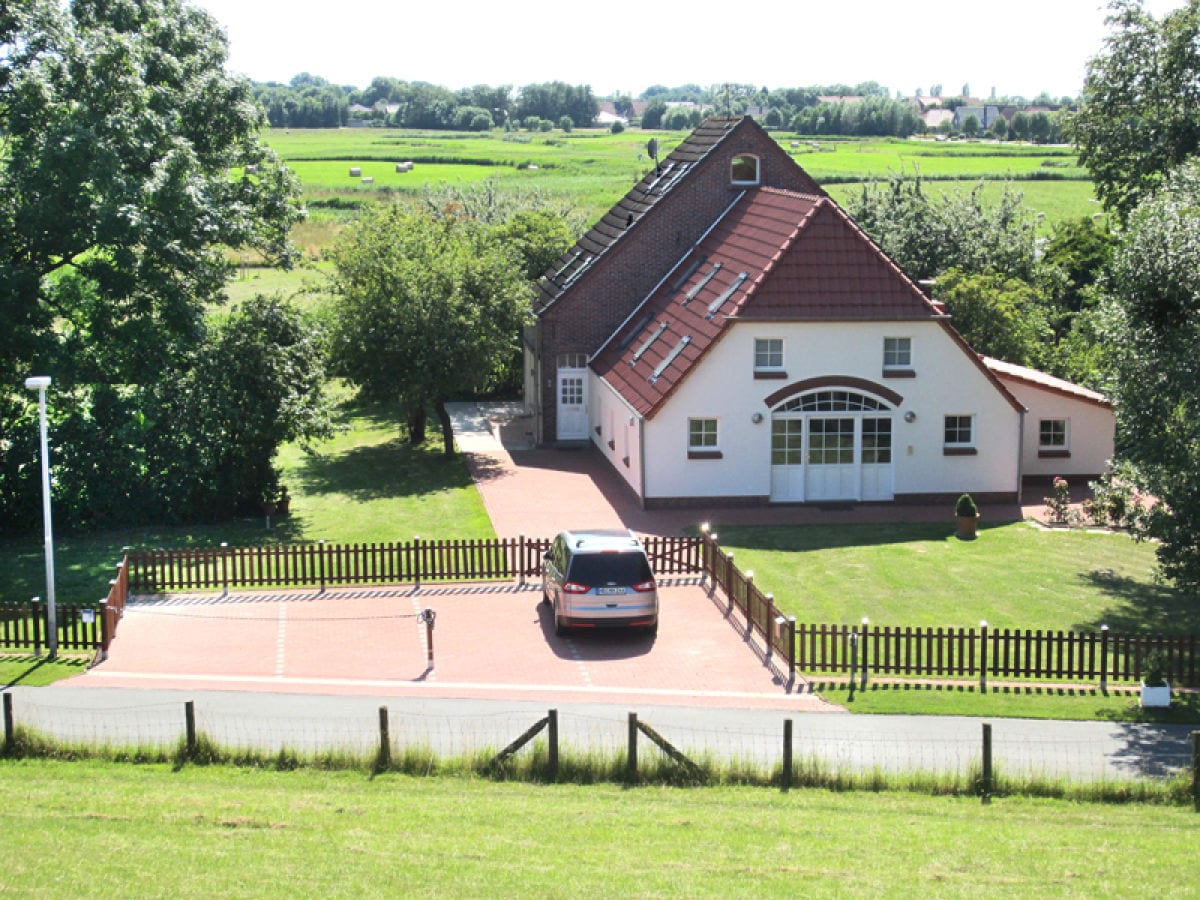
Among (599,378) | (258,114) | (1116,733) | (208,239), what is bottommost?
(1116,733)

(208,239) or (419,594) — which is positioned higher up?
(208,239)

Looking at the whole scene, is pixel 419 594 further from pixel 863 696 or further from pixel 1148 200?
pixel 1148 200

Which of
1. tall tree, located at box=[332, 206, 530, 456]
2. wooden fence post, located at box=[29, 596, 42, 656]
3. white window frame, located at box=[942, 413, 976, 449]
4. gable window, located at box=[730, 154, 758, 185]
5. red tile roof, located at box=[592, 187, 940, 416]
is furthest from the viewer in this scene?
gable window, located at box=[730, 154, 758, 185]

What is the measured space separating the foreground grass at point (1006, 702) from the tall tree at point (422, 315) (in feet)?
63.7

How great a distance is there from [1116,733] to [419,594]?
13359mm

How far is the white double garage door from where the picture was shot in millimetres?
35000

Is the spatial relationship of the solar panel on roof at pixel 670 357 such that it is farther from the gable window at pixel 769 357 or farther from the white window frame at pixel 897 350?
the white window frame at pixel 897 350

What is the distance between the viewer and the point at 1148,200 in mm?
27016

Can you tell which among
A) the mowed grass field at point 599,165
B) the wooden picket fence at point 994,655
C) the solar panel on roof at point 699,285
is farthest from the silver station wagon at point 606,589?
the mowed grass field at point 599,165

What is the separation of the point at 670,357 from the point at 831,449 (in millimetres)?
4663

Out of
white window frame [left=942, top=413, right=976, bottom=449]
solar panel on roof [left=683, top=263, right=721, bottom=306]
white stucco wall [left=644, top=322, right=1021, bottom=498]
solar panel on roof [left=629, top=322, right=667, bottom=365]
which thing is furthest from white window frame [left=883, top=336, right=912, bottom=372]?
solar panel on roof [left=629, top=322, right=667, bottom=365]

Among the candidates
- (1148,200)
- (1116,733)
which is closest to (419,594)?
(1116,733)

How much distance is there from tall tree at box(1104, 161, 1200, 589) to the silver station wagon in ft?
29.5

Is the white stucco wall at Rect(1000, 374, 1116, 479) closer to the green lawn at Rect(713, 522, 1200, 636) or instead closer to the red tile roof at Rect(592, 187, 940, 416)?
the green lawn at Rect(713, 522, 1200, 636)
